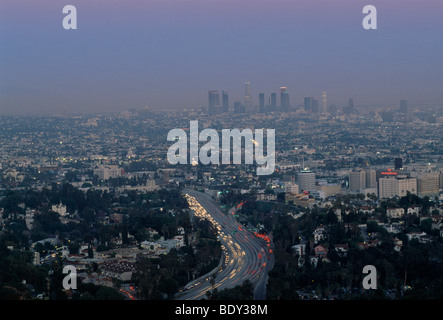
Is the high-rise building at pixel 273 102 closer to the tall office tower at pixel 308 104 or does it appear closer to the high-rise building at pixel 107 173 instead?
the tall office tower at pixel 308 104

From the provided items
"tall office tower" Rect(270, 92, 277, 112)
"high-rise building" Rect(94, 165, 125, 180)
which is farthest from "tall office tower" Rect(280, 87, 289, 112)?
"high-rise building" Rect(94, 165, 125, 180)

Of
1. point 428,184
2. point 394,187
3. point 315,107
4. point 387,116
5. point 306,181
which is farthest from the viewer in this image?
point 315,107

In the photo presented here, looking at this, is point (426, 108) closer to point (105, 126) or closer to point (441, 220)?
point (105, 126)

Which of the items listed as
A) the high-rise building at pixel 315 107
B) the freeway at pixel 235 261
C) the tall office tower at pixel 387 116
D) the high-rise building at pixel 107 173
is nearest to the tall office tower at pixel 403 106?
the tall office tower at pixel 387 116

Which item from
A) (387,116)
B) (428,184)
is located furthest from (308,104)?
(428,184)

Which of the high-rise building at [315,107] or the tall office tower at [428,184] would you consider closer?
the tall office tower at [428,184]

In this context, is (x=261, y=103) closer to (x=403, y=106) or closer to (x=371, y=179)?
(x=403, y=106)
